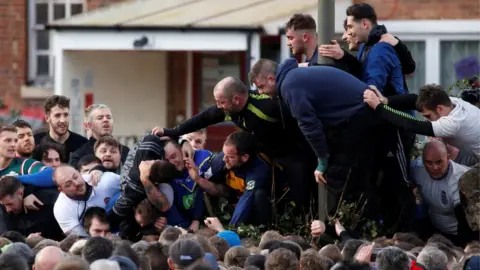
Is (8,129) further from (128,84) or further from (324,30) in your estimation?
(128,84)

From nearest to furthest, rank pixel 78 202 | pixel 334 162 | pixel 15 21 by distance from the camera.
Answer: pixel 334 162 → pixel 78 202 → pixel 15 21

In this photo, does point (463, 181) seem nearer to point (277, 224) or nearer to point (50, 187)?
point (277, 224)

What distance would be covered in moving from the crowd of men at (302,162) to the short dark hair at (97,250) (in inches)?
75.7

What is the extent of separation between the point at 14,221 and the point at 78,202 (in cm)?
57

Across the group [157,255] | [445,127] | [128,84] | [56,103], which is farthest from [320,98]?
[128,84]

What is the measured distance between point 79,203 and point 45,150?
1.17 m

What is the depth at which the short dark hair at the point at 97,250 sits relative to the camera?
9.79 metres

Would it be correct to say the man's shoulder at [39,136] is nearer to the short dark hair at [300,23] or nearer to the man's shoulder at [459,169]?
the short dark hair at [300,23]

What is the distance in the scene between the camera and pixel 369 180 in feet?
38.0

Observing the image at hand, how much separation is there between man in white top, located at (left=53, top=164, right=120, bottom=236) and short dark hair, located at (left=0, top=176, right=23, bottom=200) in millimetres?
317

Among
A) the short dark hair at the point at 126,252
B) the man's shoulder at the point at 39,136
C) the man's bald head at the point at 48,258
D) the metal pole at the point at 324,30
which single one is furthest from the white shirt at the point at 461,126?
the man's shoulder at the point at 39,136

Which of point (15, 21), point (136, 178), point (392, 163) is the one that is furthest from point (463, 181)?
point (15, 21)

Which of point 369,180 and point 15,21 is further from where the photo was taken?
point 15,21

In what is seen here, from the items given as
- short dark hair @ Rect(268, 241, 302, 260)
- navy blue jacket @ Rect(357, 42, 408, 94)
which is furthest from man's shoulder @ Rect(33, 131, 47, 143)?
short dark hair @ Rect(268, 241, 302, 260)
